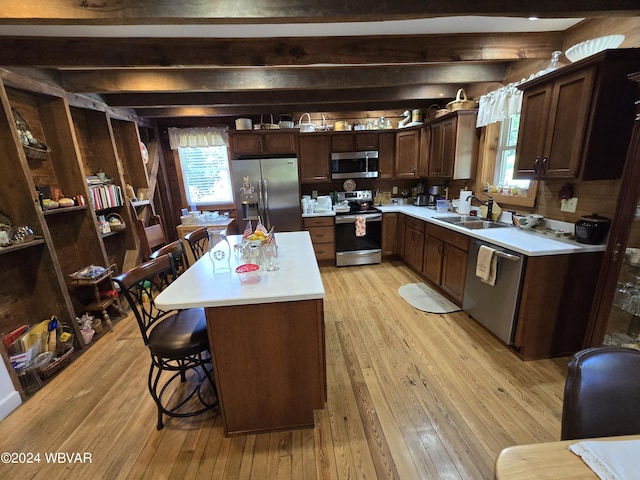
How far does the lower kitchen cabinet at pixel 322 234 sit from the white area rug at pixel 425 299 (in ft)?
4.07

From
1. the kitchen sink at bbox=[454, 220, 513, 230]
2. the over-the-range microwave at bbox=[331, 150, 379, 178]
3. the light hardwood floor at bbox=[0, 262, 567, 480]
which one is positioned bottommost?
the light hardwood floor at bbox=[0, 262, 567, 480]

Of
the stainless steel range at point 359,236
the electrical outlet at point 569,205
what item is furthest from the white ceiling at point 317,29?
the stainless steel range at point 359,236

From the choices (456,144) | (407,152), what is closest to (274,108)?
(407,152)

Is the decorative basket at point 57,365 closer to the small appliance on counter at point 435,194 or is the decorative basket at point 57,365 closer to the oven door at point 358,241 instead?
the oven door at point 358,241

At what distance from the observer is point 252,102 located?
3.44 meters

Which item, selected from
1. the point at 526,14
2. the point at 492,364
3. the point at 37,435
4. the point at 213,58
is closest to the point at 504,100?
the point at 526,14

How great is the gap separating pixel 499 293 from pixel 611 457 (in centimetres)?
172

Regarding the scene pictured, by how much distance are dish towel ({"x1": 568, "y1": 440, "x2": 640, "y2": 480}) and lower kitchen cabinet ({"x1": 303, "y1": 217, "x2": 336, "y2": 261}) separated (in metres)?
→ 3.47

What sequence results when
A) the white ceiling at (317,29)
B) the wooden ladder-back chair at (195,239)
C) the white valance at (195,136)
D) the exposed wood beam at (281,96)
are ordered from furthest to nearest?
the white valance at (195,136) < the exposed wood beam at (281,96) < the wooden ladder-back chair at (195,239) < the white ceiling at (317,29)

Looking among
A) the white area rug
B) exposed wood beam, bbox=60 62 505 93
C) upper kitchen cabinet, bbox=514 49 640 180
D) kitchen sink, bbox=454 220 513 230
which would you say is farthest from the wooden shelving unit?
upper kitchen cabinet, bbox=514 49 640 180

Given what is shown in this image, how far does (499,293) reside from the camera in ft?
7.18

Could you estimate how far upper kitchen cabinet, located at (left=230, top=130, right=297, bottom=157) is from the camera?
12.7 ft

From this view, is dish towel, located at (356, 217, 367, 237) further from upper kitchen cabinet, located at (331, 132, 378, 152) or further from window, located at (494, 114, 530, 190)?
window, located at (494, 114, 530, 190)

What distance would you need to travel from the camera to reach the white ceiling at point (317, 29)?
1984mm
